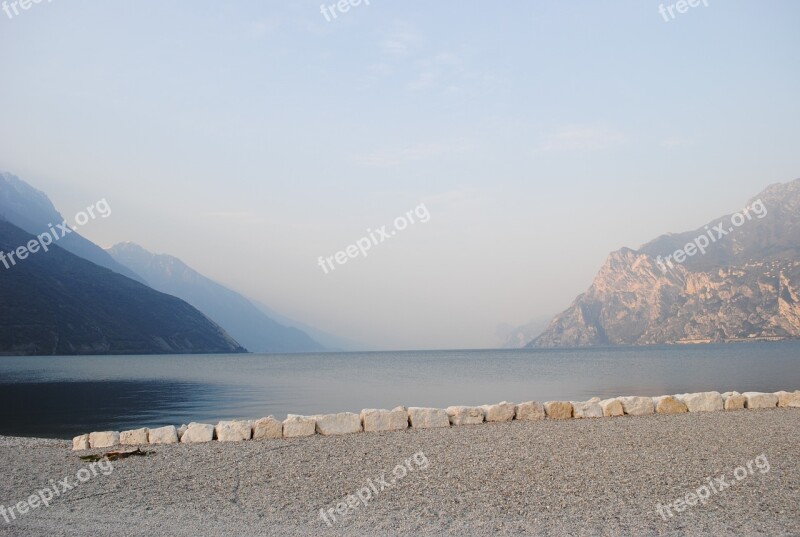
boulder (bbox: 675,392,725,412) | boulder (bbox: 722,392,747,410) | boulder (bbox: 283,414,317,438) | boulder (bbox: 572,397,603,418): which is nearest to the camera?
boulder (bbox: 283,414,317,438)

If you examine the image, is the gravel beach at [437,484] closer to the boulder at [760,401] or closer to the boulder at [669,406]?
the boulder at [669,406]

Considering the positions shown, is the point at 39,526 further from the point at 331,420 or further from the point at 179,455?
the point at 331,420

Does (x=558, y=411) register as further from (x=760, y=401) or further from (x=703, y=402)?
(x=760, y=401)

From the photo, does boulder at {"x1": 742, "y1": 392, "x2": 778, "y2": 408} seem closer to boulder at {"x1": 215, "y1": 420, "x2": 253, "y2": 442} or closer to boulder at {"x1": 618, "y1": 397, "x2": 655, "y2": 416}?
boulder at {"x1": 618, "y1": 397, "x2": 655, "y2": 416}

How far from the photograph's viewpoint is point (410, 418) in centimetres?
Result: 1551

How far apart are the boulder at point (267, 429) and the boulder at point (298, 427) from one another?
0.14m

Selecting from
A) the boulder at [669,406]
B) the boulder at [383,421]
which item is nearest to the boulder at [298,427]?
the boulder at [383,421]

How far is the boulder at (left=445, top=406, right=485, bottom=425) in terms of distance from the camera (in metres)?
15.8

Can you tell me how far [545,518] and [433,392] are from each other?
2745 cm

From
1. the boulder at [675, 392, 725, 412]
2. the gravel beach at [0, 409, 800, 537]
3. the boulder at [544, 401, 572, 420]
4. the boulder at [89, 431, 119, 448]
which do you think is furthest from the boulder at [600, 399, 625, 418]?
the boulder at [89, 431, 119, 448]

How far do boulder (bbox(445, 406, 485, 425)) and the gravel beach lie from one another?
1354 millimetres

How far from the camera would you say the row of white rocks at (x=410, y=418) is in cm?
1443

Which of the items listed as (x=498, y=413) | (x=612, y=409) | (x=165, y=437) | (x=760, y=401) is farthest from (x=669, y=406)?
(x=165, y=437)

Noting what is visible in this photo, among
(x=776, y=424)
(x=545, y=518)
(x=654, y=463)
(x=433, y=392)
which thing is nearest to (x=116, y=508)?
(x=545, y=518)
